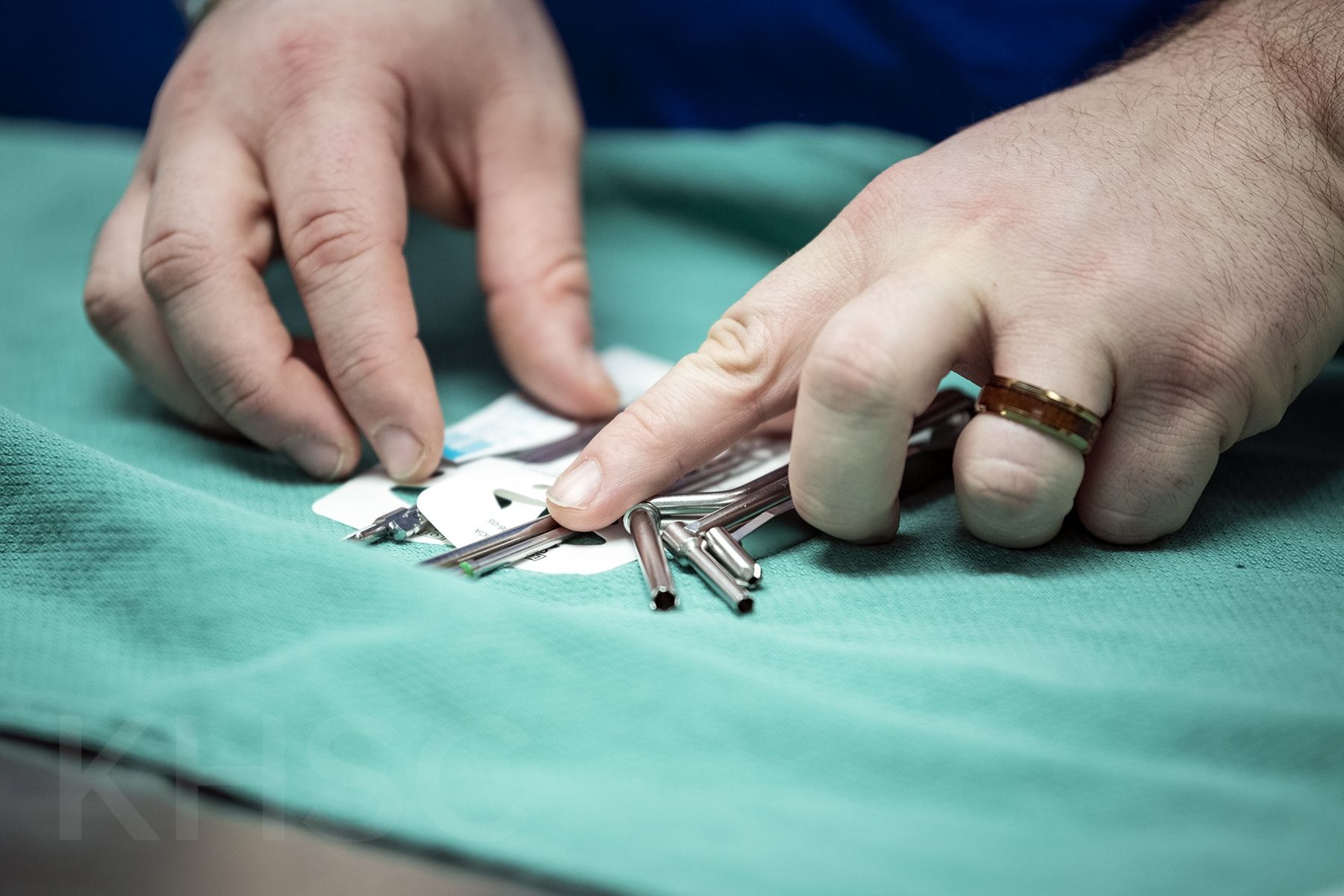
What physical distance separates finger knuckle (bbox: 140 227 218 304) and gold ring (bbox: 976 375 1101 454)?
79 cm

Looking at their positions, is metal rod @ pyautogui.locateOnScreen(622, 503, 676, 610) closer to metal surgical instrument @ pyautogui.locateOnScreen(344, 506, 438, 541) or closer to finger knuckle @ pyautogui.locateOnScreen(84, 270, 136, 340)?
metal surgical instrument @ pyautogui.locateOnScreen(344, 506, 438, 541)

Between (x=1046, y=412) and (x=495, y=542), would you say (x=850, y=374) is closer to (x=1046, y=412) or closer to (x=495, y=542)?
(x=1046, y=412)

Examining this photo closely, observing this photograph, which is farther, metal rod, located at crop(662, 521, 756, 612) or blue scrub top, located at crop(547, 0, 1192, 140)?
blue scrub top, located at crop(547, 0, 1192, 140)

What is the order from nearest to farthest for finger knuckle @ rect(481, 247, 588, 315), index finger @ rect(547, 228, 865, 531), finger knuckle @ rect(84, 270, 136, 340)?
index finger @ rect(547, 228, 865, 531)
finger knuckle @ rect(84, 270, 136, 340)
finger knuckle @ rect(481, 247, 588, 315)

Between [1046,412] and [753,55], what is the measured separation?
1367mm

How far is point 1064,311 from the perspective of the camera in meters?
0.79

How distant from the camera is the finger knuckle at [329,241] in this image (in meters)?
1.02

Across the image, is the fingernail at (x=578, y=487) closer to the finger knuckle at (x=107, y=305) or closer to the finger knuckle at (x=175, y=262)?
the finger knuckle at (x=175, y=262)

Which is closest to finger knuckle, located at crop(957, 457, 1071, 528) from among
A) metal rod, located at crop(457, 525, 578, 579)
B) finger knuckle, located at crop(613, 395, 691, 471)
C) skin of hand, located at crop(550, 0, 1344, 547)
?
skin of hand, located at crop(550, 0, 1344, 547)

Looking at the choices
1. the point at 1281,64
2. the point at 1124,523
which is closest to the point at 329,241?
the point at 1124,523

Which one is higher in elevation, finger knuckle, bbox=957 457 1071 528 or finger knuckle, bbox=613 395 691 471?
finger knuckle, bbox=957 457 1071 528

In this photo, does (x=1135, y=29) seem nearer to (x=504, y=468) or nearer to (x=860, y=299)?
(x=860, y=299)

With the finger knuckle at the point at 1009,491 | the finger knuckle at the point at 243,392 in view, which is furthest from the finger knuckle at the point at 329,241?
the finger knuckle at the point at 1009,491

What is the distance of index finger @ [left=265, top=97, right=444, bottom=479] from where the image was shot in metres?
0.99
